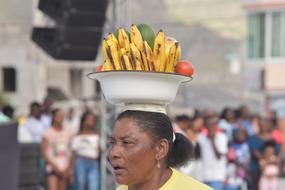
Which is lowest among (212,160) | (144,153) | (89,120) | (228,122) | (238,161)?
(238,161)

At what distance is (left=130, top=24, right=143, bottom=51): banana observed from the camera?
8.60 ft

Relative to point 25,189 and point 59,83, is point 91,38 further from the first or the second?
point 59,83

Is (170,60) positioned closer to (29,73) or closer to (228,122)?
(228,122)

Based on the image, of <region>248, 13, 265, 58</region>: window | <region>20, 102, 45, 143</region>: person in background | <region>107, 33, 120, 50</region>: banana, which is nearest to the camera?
<region>107, 33, 120, 50</region>: banana

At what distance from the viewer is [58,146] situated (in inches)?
311

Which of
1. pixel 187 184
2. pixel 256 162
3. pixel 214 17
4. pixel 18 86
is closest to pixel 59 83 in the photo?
pixel 18 86

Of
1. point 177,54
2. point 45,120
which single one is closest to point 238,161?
point 45,120

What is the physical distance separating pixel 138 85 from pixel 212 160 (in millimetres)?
5584

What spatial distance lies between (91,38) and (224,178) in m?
2.40

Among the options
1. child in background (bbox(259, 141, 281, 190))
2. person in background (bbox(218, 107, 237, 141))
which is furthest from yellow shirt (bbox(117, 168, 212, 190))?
person in background (bbox(218, 107, 237, 141))

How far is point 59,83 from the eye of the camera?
3005cm

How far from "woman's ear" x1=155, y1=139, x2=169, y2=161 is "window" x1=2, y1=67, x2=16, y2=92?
26047mm

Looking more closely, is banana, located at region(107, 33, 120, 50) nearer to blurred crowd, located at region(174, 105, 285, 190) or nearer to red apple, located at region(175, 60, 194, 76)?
red apple, located at region(175, 60, 194, 76)

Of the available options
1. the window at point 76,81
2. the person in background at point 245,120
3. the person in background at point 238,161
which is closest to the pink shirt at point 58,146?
the person in background at point 238,161
